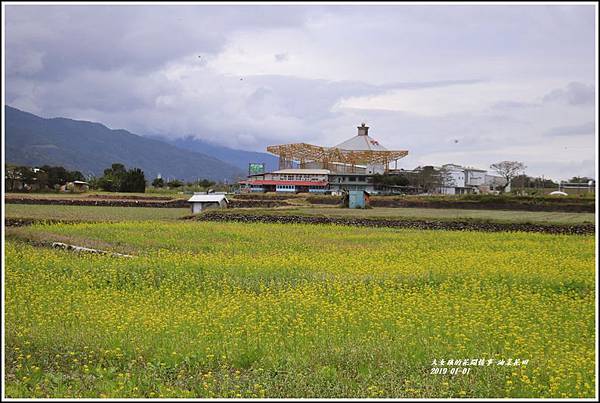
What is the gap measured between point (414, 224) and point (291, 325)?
24.6 metres

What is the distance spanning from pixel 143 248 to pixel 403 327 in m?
13.2

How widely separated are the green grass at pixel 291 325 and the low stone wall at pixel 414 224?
1409 cm

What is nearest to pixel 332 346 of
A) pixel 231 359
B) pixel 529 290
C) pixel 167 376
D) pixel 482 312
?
pixel 231 359

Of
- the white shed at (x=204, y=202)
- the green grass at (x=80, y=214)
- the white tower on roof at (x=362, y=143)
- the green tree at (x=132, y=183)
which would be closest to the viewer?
the green grass at (x=80, y=214)

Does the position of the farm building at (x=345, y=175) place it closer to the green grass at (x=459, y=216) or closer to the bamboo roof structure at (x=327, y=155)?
the bamboo roof structure at (x=327, y=155)

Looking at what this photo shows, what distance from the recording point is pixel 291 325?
381 inches

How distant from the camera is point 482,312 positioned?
421 inches

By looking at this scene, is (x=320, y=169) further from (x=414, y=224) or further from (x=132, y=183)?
(x=414, y=224)

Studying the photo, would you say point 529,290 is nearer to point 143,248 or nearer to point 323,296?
point 323,296

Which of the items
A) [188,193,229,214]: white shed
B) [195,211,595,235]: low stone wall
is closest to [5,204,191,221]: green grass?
[188,193,229,214]: white shed

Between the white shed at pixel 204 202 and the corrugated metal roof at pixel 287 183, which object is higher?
the corrugated metal roof at pixel 287 183

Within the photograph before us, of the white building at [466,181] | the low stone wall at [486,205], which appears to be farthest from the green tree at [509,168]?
the low stone wall at [486,205]

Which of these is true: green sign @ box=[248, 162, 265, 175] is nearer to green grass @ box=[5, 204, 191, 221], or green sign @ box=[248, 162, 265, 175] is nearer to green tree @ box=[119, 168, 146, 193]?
green tree @ box=[119, 168, 146, 193]

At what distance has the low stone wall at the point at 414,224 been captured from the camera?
31234mm
